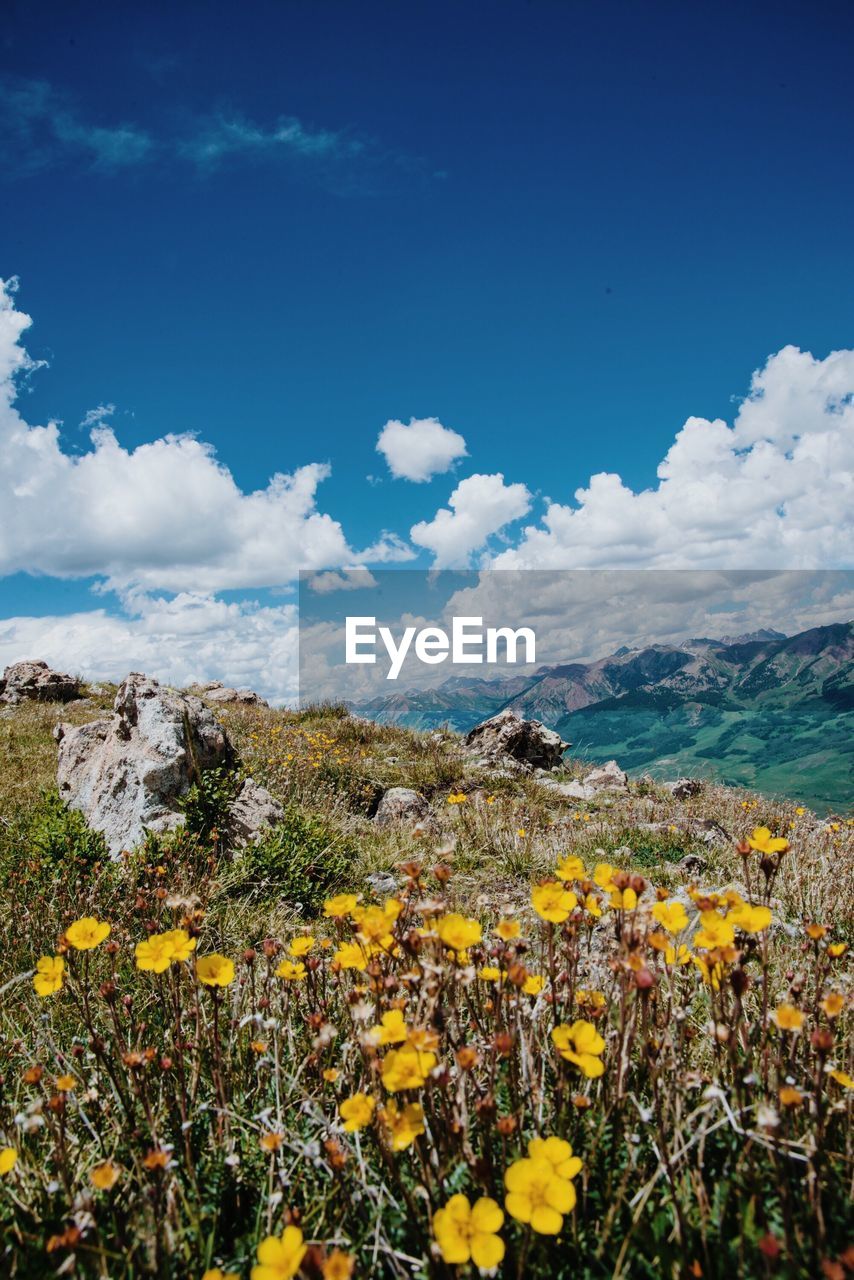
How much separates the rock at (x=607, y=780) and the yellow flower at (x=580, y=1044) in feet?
34.6

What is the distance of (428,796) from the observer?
34.2ft

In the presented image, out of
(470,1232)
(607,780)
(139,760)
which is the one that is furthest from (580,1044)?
(607,780)

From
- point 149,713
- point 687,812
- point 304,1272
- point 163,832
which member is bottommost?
point 687,812

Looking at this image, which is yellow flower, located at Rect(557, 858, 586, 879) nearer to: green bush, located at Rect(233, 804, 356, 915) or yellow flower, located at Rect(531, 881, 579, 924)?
yellow flower, located at Rect(531, 881, 579, 924)

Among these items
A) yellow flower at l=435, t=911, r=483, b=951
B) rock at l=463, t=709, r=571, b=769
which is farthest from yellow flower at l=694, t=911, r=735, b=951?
rock at l=463, t=709, r=571, b=769

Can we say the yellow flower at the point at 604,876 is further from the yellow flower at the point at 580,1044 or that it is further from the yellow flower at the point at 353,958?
the yellow flower at the point at 353,958

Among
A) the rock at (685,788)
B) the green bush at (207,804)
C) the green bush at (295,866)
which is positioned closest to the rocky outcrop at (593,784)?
the rock at (685,788)

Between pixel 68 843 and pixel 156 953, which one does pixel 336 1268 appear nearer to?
pixel 156 953

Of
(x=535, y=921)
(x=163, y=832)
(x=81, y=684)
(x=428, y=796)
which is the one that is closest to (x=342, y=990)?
(x=535, y=921)

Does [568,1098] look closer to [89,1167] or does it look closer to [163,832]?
[89,1167]

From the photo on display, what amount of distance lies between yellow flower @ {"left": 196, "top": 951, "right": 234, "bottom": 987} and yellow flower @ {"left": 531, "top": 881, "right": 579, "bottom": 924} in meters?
0.98

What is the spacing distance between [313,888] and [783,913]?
4.11 metres

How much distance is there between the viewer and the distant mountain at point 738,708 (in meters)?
87.1

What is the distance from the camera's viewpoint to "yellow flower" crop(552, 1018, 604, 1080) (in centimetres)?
163
